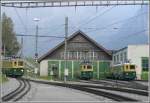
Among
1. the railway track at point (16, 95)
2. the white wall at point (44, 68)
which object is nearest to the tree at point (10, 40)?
the white wall at point (44, 68)

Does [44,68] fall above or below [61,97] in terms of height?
above

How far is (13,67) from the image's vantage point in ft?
233

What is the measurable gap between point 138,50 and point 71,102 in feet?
179

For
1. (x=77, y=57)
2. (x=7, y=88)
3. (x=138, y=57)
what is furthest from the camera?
(x=77, y=57)

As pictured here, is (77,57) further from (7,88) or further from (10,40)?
(7,88)

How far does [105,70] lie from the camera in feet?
309

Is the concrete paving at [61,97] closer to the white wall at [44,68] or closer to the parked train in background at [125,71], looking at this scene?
the parked train in background at [125,71]

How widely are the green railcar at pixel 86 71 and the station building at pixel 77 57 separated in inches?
175

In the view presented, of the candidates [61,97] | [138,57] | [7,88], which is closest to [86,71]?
[138,57]

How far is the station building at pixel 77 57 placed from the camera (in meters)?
90.4

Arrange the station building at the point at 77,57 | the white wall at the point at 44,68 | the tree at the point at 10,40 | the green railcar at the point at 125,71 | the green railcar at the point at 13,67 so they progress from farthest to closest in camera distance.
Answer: the tree at the point at 10,40, the station building at the point at 77,57, the white wall at the point at 44,68, the green railcar at the point at 125,71, the green railcar at the point at 13,67

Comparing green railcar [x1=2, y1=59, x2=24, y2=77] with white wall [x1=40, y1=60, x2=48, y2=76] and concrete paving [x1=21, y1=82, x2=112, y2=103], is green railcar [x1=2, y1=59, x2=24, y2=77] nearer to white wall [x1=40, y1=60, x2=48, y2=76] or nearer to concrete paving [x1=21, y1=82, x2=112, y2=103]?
white wall [x1=40, y1=60, x2=48, y2=76]

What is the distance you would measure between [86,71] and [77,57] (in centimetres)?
1137

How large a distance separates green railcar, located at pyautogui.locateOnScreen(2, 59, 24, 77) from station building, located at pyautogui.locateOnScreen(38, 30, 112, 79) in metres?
15.5
